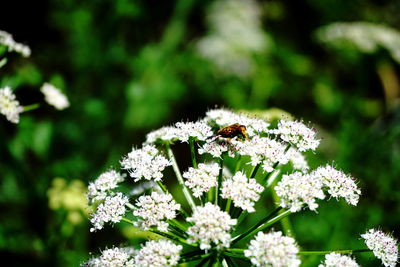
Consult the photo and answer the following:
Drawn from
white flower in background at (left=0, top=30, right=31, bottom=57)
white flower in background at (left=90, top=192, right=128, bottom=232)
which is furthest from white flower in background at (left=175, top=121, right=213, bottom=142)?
white flower in background at (left=0, top=30, right=31, bottom=57)

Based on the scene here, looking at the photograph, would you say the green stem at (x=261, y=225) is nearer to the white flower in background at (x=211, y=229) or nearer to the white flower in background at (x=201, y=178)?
the white flower in background at (x=211, y=229)

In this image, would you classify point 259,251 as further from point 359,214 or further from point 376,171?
point 376,171

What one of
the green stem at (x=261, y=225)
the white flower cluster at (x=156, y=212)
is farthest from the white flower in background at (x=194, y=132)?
the green stem at (x=261, y=225)

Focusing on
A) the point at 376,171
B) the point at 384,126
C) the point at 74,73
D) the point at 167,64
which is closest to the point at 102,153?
the point at 74,73

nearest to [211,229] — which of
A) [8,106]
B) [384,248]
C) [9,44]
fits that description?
[384,248]

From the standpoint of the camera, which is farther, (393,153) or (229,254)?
(393,153)

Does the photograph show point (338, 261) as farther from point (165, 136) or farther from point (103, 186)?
point (103, 186)

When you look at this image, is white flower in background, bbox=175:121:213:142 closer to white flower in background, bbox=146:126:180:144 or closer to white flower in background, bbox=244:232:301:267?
white flower in background, bbox=146:126:180:144
